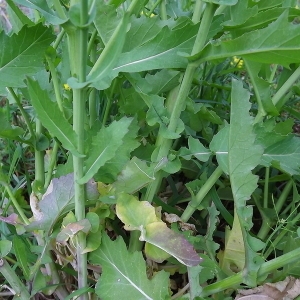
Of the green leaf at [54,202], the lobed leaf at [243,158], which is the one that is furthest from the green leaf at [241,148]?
the green leaf at [54,202]

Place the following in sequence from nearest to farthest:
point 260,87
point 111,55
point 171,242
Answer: point 111,55 < point 171,242 < point 260,87

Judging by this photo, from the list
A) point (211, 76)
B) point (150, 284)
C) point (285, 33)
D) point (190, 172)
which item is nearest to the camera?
point (285, 33)

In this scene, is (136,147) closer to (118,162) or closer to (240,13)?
(118,162)

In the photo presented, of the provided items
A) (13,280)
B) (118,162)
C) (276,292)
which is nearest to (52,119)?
(118,162)

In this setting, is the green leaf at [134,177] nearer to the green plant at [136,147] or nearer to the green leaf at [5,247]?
the green plant at [136,147]

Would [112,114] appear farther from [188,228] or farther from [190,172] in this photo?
[188,228]

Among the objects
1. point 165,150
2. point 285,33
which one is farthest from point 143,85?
point 285,33
